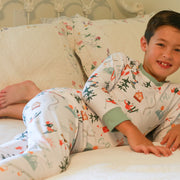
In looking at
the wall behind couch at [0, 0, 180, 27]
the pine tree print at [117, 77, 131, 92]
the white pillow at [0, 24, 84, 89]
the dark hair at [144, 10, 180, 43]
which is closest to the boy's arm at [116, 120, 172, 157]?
the pine tree print at [117, 77, 131, 92]

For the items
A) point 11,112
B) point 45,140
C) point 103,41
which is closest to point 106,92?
point 45,140

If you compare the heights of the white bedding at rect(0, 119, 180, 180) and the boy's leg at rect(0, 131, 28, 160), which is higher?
the white bedding at rect(0, 119, 180, 180)

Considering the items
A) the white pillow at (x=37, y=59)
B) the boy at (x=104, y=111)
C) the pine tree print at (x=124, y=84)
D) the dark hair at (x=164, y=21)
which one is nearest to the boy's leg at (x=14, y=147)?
the boy at (x=104, y=111)

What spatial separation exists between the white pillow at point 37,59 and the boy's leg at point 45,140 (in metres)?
0.44

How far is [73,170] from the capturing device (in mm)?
860

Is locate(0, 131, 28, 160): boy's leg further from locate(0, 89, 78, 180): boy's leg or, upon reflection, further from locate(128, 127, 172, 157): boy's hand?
locate(128, 127, 172, 157): boy's hand

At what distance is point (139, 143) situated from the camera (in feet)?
3.36

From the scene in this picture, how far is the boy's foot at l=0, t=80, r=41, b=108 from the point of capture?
149cm

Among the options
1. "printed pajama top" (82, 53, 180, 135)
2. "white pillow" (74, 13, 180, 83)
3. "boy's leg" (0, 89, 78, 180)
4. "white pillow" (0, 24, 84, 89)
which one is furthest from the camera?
"white pillow" (74, 13, 180, 83)

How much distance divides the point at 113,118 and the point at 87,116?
11 centimetres

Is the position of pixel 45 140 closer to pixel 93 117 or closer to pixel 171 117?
pixel 93 117

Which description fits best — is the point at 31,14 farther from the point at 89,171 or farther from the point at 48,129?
the point at 89,171

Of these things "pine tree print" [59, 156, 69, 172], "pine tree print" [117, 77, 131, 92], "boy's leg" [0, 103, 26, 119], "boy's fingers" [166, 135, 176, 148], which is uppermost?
"pine tree print" [117, 77, 131, 92]

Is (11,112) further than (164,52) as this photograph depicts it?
Yes
